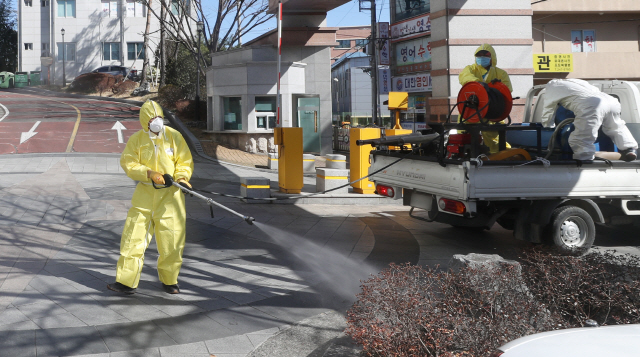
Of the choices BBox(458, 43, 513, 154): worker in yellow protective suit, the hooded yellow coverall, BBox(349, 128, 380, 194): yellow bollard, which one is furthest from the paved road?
the hooded yellow coverall

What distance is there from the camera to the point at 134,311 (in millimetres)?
5371

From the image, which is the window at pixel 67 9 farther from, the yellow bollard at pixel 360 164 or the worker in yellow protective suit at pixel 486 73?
the worker in yellow protective suit at pixel 486 73

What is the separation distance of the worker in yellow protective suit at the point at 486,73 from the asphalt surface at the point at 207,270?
1.48 meters

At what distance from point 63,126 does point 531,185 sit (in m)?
20.8

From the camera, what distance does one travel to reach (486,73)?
27.1 ft

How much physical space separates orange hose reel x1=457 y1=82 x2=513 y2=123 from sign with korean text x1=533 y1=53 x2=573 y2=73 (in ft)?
76.6

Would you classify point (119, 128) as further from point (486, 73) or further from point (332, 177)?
point (486, 73)

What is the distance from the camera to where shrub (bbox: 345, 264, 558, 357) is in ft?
11.8

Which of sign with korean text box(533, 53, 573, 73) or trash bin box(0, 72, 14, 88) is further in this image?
trash bin box(0, 72, 14, 88)

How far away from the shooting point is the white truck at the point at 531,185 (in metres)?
6.91

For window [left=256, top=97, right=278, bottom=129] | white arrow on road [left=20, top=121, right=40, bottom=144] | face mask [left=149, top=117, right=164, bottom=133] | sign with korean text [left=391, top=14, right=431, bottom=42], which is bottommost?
face mask [left=149, top=117, right=164, bottom=133]

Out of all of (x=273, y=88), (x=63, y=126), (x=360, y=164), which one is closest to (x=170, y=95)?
(x=63, y=126)

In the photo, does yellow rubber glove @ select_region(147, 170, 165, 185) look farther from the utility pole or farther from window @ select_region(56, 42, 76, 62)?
window @ select_region(56, 42, 76, 62)

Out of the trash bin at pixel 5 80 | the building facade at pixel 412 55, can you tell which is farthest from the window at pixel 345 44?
the building facade at pixel 412 55
